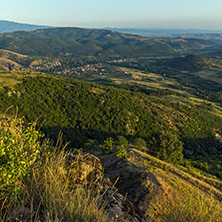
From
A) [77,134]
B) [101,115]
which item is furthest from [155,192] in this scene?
[101,115]

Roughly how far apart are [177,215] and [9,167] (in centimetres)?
585

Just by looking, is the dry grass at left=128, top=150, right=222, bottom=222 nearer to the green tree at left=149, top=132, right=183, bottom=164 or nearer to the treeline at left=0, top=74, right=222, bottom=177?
Answer: the green tree at left=149, top=132, right=183, bottom=164

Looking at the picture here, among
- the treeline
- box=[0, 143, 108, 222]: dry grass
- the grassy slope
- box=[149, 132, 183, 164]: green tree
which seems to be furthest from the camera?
the treeline

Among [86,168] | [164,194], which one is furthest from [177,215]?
[164,194]

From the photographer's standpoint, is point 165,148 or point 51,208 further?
point 165,148

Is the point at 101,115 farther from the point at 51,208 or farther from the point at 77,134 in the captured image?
the point at 51,208

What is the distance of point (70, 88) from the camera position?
10481 cm

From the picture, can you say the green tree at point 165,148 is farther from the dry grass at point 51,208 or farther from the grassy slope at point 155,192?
the dry grass at point 51,208

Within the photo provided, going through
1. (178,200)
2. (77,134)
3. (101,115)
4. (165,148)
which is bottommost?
(77,134)

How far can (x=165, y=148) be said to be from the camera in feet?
126

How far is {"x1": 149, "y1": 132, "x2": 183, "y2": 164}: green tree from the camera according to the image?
3731cm

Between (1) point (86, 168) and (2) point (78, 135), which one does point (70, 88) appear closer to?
(2) point (78, 135)

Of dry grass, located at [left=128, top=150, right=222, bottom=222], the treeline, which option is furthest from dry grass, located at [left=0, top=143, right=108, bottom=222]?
the treeline

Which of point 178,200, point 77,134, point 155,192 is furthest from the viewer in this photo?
point 77,134
